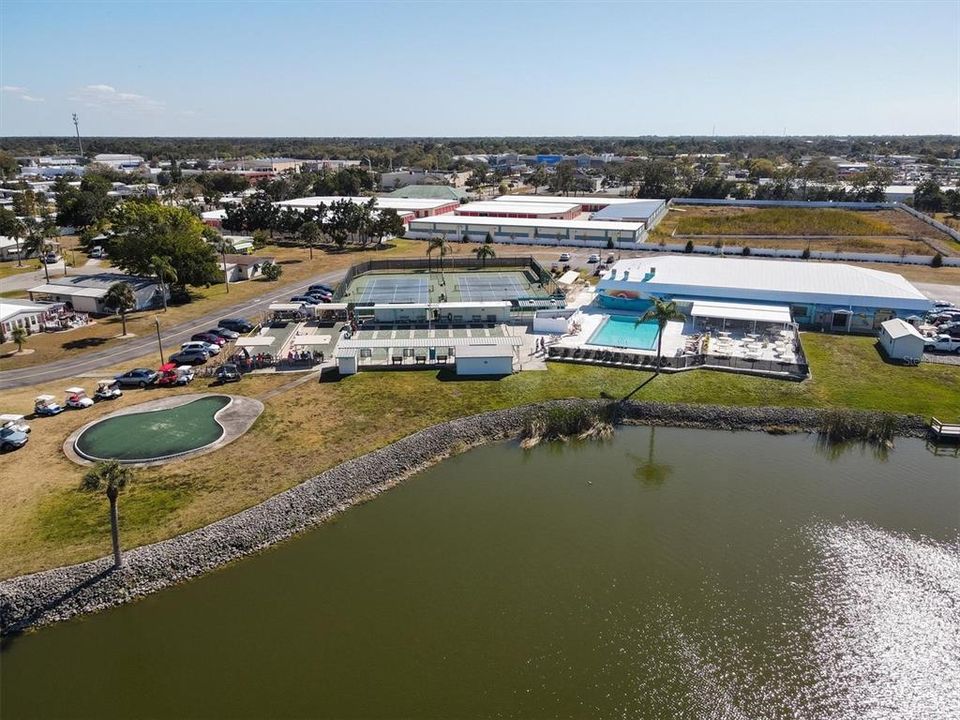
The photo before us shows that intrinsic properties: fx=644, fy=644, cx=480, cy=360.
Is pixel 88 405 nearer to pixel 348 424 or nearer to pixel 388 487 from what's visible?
pixel 348 424

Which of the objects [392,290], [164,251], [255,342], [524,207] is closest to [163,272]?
[164,251]

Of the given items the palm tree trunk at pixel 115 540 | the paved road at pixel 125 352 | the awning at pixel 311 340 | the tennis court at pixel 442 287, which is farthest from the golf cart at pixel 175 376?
the tennis court at pixel 442 287

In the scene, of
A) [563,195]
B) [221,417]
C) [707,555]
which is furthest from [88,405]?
[563,195]

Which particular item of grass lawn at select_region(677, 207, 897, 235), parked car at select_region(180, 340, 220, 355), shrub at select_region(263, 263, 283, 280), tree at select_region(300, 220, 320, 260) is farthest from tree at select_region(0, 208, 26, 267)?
grass lawn at select_region(677, 207, 897, 235)

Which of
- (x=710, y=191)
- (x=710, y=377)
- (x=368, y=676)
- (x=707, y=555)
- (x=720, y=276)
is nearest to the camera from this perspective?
(x=368, y=676)

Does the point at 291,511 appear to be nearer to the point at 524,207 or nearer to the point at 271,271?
the point at 271,271

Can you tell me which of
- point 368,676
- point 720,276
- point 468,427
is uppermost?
point 720,276
